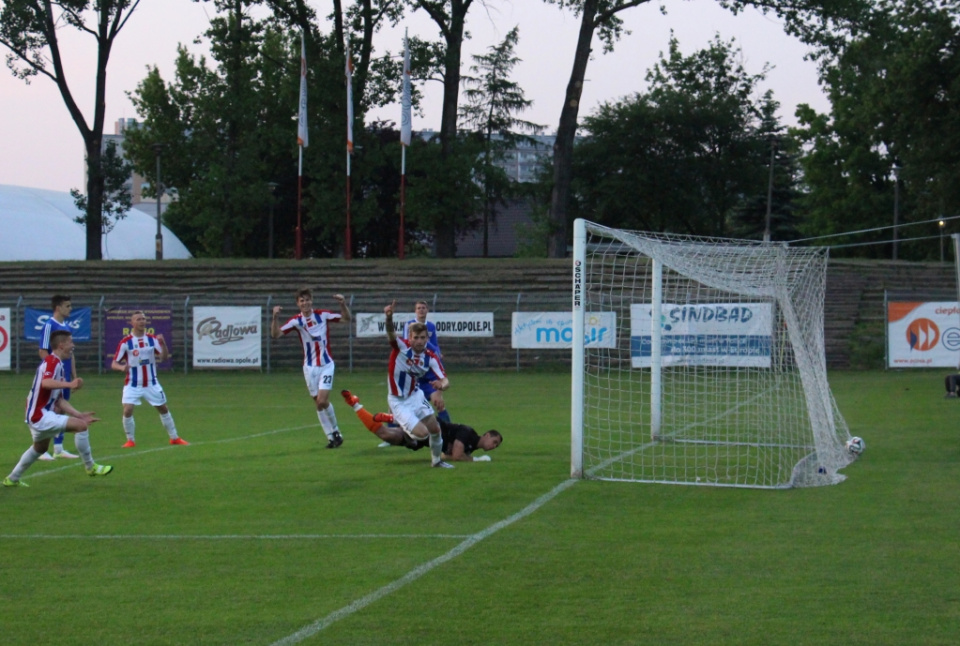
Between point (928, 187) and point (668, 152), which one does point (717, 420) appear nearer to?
point (928, 187)

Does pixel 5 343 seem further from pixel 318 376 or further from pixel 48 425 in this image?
pixel 48 425

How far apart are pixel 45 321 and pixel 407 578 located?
31222 mm

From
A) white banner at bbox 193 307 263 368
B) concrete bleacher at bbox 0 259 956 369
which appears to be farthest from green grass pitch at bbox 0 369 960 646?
concrete bleacher at bbox 0 259 956 369

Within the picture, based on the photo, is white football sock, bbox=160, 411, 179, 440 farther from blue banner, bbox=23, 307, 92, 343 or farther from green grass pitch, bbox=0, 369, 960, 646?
blue banner, bbox=23, 307, 92, 343

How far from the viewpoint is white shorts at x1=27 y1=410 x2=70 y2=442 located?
10.8 meters

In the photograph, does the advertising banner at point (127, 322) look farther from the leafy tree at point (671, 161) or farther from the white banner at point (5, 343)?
the leafy tree at point (671, 161)

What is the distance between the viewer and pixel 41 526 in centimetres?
902

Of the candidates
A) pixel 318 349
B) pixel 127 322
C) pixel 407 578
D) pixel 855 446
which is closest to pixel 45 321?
pixel 127 322

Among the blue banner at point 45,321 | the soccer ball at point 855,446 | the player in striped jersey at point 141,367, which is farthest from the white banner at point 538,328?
the soccer ball at point 855,446

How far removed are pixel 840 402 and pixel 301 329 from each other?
39.9 feet

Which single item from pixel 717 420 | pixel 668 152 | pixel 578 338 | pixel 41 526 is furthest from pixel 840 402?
pixel 668 152

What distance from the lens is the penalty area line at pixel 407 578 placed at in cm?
566

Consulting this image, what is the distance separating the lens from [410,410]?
40.5 ft

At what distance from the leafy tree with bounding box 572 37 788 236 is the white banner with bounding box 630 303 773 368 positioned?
34075 millimetres
